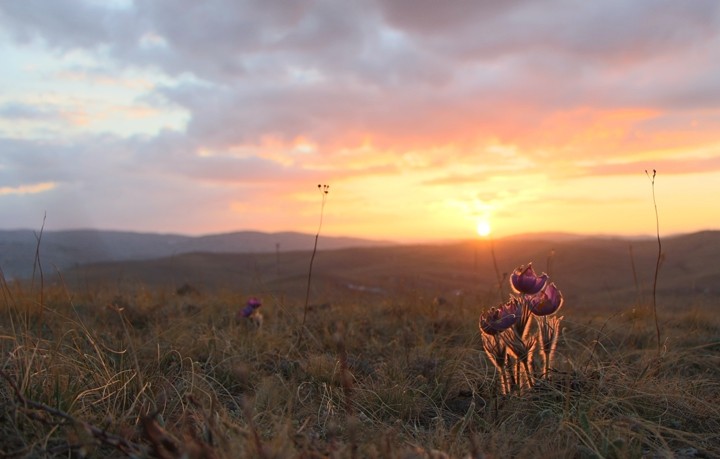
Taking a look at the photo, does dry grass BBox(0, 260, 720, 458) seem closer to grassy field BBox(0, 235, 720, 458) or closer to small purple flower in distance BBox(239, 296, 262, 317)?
grassy field BBox(0, 235, 720, 458)

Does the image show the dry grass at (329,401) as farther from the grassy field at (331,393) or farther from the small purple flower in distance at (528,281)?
the small purple flower in distance at (528,281)

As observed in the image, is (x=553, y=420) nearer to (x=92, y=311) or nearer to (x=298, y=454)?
(x=298, y=454)

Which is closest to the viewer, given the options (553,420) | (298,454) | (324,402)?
(298,454)

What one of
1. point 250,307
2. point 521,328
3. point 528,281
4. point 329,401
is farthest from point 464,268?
point 329,401

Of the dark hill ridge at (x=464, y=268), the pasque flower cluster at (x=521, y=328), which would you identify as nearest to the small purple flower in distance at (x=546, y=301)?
the pasque flower cluster at (x=521, y=328)

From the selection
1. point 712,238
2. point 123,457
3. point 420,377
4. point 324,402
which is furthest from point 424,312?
point 712,238

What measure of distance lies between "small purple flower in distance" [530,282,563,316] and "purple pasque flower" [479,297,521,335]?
0.09 meters

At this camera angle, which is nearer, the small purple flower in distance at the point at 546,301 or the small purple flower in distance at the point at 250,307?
the small purple flower in distance at the point at 546,301

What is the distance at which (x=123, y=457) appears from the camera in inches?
72.1

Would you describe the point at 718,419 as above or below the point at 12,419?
below

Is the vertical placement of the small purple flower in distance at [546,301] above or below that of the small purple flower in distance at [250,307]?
above

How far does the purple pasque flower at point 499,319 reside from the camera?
2.63 m

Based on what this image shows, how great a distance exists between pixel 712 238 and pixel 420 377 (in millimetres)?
30375

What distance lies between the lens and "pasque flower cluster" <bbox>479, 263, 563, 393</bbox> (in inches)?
106
